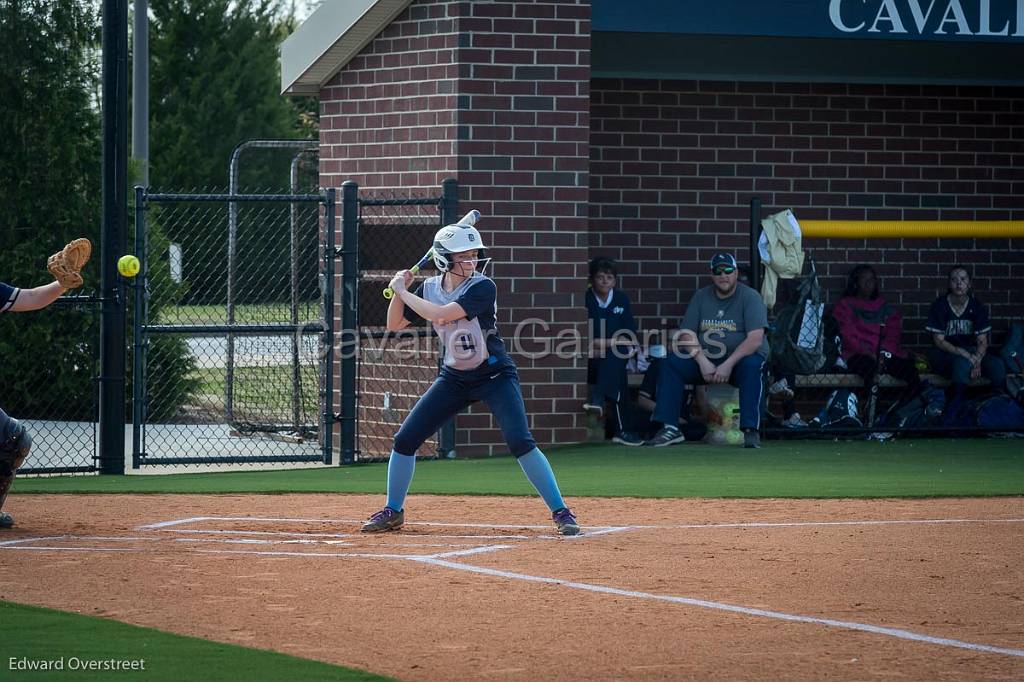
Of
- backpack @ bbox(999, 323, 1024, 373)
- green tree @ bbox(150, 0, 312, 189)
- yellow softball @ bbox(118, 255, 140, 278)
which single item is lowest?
backpack @ bbox(999, 323, 1024, 373)

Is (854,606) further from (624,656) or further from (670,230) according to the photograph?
(670,230)

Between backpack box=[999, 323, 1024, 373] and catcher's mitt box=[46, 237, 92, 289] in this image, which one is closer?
catcher's mitt box=[46, 237, 92, 289]

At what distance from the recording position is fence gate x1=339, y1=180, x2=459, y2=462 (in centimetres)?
1290

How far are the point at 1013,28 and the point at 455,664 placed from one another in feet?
33.3

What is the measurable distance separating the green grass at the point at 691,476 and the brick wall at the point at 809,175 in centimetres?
248

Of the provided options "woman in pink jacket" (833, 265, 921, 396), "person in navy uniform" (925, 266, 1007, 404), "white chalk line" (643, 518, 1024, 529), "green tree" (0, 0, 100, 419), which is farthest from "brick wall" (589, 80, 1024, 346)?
"white chalk line" (643, 518, 1024, 529)

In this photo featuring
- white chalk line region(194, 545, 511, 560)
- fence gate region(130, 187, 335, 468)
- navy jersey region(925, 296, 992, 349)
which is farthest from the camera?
navy jersey region(925, 296, 992, 349)

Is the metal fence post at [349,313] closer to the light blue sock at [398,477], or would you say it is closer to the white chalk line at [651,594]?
the white chalk line at [651,594]

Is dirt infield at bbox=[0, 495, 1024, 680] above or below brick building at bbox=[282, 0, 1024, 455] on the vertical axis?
below

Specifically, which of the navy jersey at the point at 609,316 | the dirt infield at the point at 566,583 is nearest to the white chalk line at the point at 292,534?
the dirt infield at the point at 566,583

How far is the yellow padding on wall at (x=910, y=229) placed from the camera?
564 inches

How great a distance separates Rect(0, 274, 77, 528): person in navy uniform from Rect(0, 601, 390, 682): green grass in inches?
99.8

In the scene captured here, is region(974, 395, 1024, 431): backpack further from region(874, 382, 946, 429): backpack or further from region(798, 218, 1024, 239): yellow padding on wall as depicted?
region(798, 218, 1024, 239): yellow padding on wall

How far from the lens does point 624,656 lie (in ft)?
19.5
